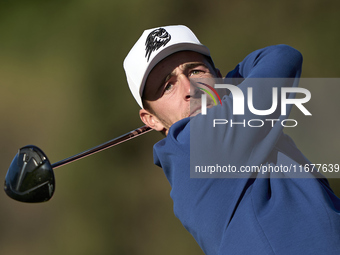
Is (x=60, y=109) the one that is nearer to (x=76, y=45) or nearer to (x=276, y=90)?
(x=76, y=45)

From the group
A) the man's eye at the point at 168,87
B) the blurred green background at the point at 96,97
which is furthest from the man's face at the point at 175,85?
the blurred green background at the point at 96,97

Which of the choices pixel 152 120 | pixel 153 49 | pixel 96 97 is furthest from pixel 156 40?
pixel 96 97

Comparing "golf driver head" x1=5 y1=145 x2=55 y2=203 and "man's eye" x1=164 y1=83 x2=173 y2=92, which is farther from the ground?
"man's eye" x1=164 y1=83 x2=173 y2=92

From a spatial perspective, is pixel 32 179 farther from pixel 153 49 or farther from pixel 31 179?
pixel 153 49

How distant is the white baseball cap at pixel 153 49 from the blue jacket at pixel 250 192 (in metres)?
0.23

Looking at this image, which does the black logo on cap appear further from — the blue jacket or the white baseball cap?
the blue jacket

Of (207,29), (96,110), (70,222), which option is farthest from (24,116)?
(207,29)

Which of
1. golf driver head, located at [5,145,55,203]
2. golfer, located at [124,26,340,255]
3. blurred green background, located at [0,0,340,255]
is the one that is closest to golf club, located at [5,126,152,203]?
golf driver head, located at [5,145,55,203]

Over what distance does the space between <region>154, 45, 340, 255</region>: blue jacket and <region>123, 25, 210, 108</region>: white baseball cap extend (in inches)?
9.2

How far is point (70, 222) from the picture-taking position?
2514mm

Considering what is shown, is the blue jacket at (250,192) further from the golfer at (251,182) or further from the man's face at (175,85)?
the man's face at (175,85)

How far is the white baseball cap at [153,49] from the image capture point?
1121 millimetres

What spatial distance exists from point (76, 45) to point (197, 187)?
2.04 m

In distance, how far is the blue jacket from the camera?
0.78 m
